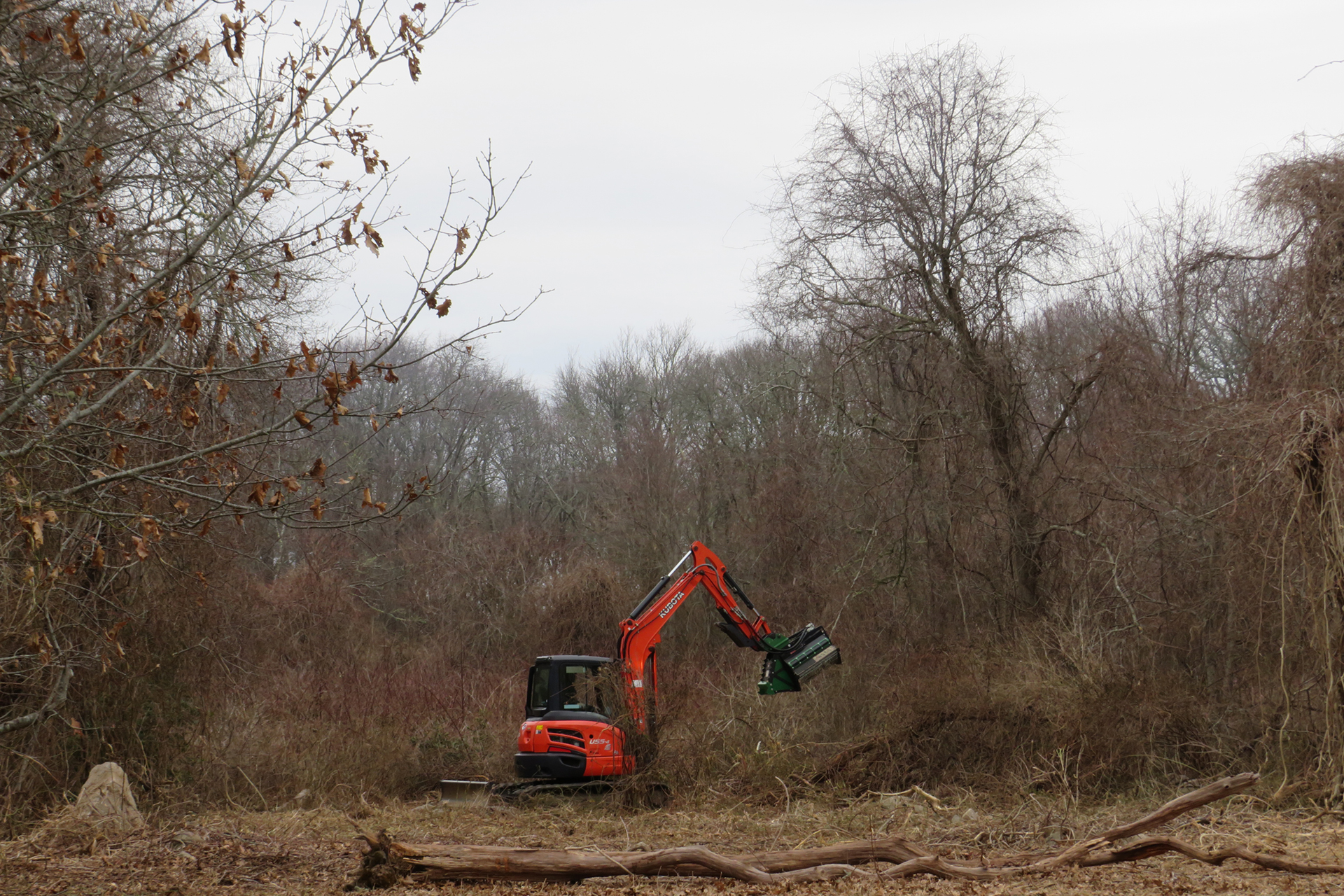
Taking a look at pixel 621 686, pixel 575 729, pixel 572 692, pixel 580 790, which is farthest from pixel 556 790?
pixel 621 686

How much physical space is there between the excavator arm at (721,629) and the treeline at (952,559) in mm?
551

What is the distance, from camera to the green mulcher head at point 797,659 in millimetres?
13062

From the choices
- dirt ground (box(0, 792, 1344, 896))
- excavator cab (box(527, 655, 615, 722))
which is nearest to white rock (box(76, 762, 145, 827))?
A: dirt ground (box(0, 792, 1344, 896))

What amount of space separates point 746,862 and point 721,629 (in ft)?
18.8

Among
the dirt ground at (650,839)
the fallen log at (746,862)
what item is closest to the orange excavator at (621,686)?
the dirt ground at (650,839)

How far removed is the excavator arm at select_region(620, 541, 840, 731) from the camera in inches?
505

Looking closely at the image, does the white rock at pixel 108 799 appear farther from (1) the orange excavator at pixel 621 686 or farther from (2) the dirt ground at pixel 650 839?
(1) the orange excavator at pixel 621 686

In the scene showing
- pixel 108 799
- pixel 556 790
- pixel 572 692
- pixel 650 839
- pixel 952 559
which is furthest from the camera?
pixel 952 559

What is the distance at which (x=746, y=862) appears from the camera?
7.56 m

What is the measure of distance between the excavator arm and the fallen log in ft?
16.6

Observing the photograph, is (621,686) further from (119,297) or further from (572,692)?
(119,297)

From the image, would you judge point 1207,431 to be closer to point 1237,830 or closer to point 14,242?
point 1237,830

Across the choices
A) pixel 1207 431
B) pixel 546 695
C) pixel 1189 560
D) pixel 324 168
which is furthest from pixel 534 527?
pixel 324 168

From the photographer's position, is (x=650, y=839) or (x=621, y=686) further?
(x=621, y=686)
